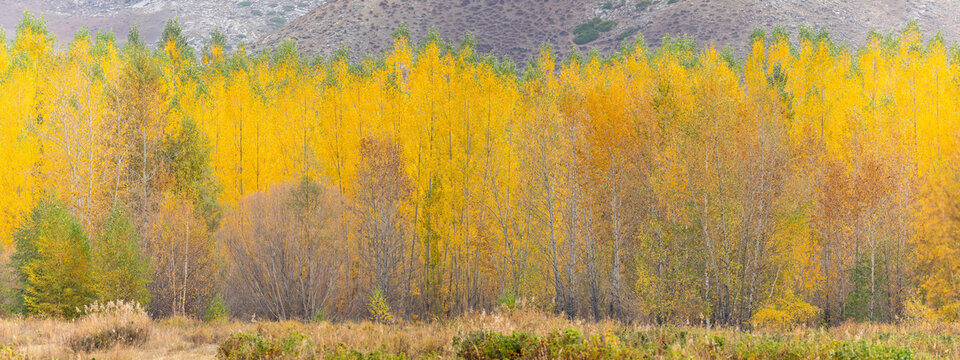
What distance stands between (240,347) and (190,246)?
13.3 m

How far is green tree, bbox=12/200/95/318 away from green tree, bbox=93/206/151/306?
1.38 ft

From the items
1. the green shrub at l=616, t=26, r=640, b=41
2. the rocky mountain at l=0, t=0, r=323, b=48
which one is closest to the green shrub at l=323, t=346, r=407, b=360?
the green shrub at l=616, t=26, r=640, b=41

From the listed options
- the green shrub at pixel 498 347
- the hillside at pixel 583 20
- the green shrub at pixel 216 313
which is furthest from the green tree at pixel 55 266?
the hillside at pixel 583 20

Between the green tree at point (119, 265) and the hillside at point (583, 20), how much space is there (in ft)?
180

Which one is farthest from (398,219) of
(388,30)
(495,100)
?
(388,30)

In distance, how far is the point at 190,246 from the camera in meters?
21.2

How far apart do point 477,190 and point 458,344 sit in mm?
17439

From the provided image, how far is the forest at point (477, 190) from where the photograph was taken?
68.0 ft

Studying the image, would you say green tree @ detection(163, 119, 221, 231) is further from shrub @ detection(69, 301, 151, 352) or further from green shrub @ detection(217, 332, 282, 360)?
green shrub @ detection(217, 332, 282, 360)

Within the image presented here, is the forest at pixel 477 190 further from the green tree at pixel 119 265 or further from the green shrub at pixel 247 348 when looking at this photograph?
the green shrub at pixel 247 348

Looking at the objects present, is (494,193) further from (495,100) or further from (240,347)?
(240,347)

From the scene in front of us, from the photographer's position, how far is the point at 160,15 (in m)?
173

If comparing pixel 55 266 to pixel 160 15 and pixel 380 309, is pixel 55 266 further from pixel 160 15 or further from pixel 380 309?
pixel 160 15

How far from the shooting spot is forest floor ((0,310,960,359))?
870cm
